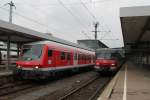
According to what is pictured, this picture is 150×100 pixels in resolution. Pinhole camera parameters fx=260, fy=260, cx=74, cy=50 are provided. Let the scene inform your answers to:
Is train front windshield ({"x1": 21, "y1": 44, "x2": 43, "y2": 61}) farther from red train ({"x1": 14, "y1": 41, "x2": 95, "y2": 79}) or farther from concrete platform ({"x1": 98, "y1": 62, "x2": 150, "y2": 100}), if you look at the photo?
concrete platform ({"x1": 98, "y1": 62, "x2": 150, "y2": 100})

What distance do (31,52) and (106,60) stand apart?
8.77 metres

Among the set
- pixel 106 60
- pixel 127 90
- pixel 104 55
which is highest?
pixel 104 55

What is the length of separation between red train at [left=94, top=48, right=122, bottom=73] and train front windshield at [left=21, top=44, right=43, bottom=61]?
830cm

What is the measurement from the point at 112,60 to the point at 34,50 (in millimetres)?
8994

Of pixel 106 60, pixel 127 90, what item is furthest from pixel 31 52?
pixel 106 60

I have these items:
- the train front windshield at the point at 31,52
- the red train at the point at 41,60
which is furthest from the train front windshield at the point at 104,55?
the train front windshield at the point at 31,52

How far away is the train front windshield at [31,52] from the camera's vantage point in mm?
16672

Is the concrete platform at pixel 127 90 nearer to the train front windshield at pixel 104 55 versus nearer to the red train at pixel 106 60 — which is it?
the red train at pixel 106 60

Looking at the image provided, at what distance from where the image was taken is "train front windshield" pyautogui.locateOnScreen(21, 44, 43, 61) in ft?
54.7

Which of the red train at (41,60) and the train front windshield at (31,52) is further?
the train front windshield at (31,52)

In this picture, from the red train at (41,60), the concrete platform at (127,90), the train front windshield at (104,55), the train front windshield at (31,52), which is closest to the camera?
the concrete platform at (127,90)

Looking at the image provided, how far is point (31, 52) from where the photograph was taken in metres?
17.2

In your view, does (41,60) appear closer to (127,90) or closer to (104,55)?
(127,90)

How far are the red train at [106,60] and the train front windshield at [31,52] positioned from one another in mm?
8297
